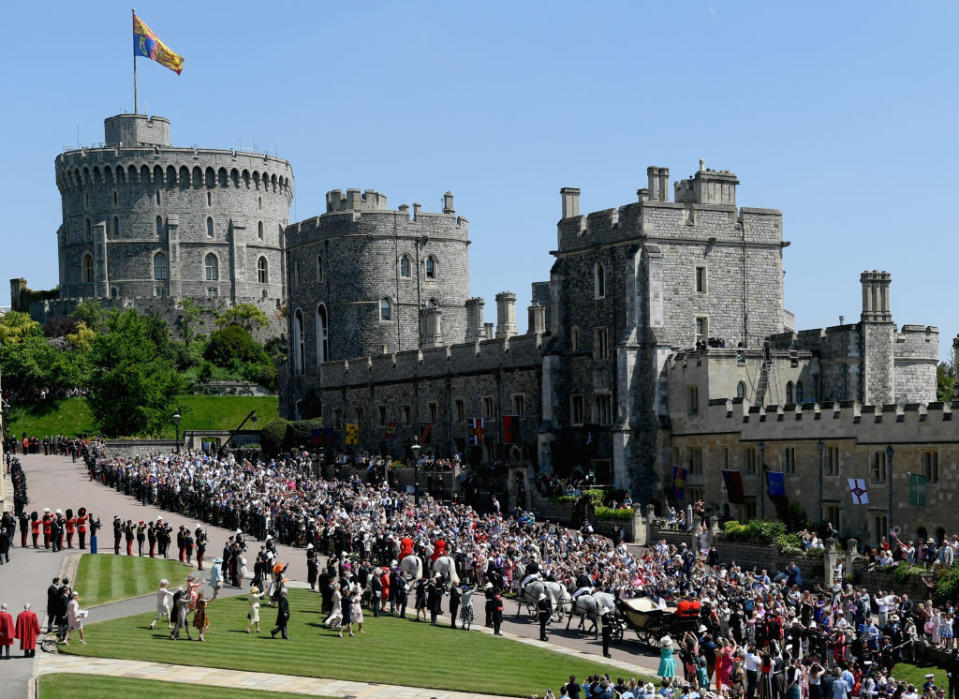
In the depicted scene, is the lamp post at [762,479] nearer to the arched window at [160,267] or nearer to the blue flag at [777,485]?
the blue flag at [777,485]

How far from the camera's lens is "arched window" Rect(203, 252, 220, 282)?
124 meters

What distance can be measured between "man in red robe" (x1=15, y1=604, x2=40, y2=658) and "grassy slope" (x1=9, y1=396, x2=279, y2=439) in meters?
58.3

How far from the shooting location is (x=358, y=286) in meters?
80.9

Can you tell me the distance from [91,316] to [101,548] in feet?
233

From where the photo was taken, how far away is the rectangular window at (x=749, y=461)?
51.0 metres

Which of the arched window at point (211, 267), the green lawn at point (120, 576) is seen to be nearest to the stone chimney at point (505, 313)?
the green lawn at point (120, 576)

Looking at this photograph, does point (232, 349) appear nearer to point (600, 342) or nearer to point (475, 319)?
point (475, 319)

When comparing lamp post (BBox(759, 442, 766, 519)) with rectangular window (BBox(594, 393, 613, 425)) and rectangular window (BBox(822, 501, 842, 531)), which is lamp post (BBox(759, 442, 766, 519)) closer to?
rectangular window (BBox(822, 501, 842, 531))

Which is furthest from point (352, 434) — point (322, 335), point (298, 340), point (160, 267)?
point (160, 267)

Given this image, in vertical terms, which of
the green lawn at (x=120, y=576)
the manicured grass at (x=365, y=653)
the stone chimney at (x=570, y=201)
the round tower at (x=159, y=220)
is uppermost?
the round tower at (x=159, y=220)

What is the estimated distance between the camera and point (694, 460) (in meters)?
54.5

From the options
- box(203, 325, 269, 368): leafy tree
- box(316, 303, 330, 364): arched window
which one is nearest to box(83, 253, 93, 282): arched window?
box(203, 325, 269, 368): leafy tree

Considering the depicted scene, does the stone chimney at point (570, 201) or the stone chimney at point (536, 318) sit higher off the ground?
the stone chimney at point (570, 201)

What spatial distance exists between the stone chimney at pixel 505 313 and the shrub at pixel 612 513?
1813cm
